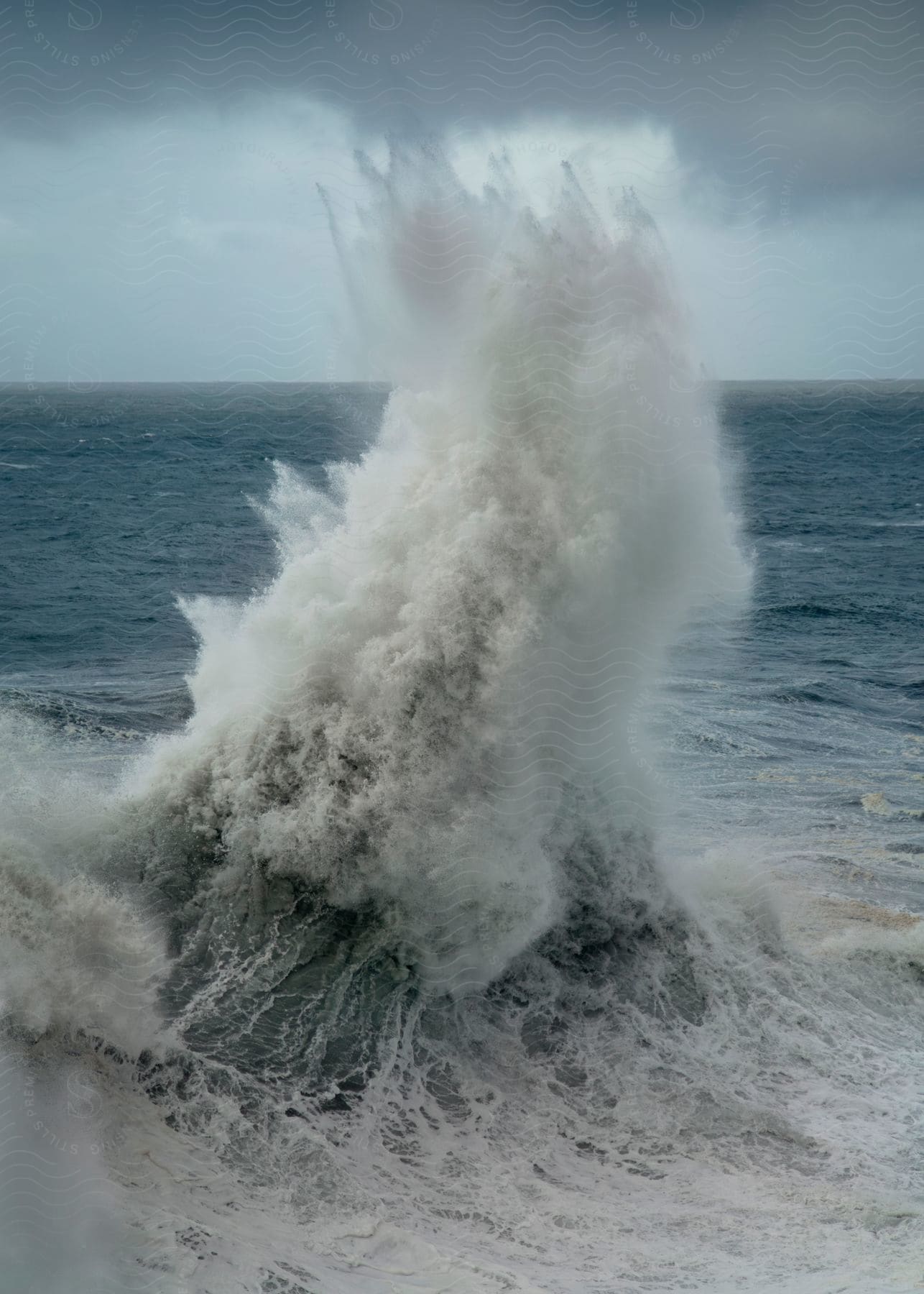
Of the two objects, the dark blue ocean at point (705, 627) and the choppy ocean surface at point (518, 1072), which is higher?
the dark blue ocean at point (705, 627)

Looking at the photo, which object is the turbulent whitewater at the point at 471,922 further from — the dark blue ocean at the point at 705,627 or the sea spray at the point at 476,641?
the dark blue ocean at the point at 705,627

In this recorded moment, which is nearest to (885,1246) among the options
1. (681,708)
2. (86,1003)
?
(86,1003)

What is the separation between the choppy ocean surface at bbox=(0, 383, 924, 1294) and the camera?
6.35 meters

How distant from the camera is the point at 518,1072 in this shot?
819 centimetres

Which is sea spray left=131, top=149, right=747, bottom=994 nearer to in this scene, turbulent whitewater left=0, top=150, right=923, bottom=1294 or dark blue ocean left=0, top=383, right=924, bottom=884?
turbulent whitewater left=0, top=150, right=923, bottom=1294

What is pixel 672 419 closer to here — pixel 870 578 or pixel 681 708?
pixel 681 708

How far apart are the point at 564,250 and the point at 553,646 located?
12.7ft

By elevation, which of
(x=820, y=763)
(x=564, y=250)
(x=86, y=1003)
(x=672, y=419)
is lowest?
(x=86, y=1003)

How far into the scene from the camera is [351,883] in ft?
31.3

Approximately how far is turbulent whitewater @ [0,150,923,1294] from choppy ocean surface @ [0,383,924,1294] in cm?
3

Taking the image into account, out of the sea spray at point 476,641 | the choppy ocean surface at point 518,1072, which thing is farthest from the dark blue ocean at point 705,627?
the sea spray at point 476,641

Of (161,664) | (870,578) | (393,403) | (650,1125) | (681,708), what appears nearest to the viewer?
(650,1125)

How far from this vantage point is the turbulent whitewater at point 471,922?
6727 millimetres

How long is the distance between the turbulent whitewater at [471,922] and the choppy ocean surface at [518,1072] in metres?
0.03
